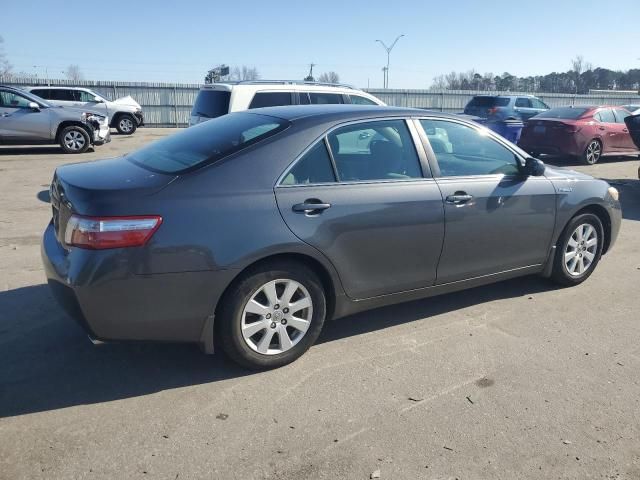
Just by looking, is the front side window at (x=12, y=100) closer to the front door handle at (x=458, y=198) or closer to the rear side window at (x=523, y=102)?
the front door handle at (x=458, y=198)

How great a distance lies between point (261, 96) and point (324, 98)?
1225mm

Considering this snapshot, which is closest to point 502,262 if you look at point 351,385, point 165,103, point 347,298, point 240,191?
point 347,298

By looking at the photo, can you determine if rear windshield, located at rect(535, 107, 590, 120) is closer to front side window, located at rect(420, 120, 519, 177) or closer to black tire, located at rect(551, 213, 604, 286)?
black tire, located at rect(551, 213, 604, 286)

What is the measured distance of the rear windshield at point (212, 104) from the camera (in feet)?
30.0

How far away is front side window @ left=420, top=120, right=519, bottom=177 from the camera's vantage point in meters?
4.25

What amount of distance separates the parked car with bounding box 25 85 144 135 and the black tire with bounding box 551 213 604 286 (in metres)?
19.0

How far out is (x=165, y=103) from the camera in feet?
94.9

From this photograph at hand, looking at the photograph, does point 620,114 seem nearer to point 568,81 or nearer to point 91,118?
point 91,118

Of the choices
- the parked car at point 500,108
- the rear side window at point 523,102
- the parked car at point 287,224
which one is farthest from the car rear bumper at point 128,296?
the rear side window at point 523,102

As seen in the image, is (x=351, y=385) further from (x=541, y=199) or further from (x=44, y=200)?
(x=44, y=200)

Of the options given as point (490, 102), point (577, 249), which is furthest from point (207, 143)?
point (490, 102)

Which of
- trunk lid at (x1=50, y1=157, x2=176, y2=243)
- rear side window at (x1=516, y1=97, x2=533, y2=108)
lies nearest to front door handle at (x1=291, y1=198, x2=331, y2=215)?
trunk lid at (x1=50, y1=157, x2=176, y2=243)

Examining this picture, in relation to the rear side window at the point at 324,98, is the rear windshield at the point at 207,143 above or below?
below

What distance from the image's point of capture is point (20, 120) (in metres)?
13.7
